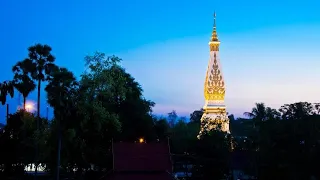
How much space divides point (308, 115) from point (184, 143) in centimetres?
2887

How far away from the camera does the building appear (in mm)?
42938

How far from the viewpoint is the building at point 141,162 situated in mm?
42938

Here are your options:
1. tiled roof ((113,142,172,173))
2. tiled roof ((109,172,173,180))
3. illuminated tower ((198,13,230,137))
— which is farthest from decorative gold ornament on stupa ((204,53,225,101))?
tiled roof ((109,172,173,180))

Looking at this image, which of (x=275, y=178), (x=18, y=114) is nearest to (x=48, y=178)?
(x=18, y=114)

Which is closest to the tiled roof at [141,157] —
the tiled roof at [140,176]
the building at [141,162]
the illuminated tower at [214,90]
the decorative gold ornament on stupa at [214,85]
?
the building at [141,162]

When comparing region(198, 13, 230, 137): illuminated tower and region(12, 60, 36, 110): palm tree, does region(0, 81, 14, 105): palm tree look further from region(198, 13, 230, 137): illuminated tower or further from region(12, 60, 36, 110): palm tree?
region(198, 13, 230, 137): illuminated tower

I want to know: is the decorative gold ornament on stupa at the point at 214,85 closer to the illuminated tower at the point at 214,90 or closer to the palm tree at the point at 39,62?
the illuminated tower at the point at 214,90

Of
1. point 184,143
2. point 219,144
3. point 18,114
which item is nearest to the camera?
point 18,114

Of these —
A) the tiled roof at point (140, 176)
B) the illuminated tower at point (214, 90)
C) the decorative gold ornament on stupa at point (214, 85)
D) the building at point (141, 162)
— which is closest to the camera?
the tiled roof at point (140, 176)

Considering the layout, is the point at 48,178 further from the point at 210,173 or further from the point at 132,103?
the point at 210,173

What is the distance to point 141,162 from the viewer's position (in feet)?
142

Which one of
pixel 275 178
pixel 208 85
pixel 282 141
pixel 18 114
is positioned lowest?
pixel 275 178

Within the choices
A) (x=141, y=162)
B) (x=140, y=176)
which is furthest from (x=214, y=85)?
(x=140, y=176)

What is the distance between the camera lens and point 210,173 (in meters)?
56.8
